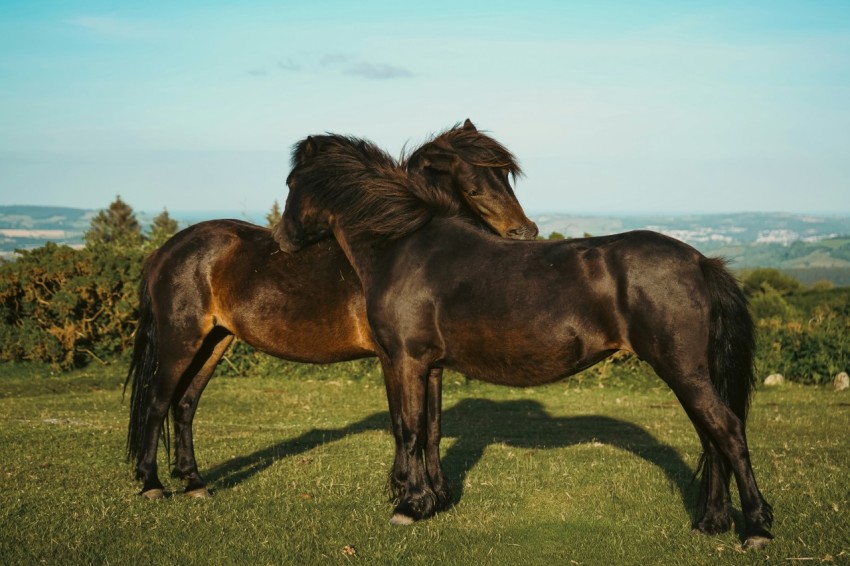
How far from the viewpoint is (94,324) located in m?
15.9

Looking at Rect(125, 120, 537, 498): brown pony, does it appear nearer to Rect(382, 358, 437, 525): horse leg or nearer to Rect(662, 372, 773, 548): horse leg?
Rect(382, 358, 437, 525): horse leg

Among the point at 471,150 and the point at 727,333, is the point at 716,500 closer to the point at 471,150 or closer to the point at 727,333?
the point at 727,333

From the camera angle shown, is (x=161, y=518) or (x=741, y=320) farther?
(x=161, y=518)

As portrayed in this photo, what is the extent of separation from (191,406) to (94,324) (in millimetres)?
8840

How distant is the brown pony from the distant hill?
46886 mm

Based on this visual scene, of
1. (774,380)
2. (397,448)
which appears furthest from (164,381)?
(774,380)

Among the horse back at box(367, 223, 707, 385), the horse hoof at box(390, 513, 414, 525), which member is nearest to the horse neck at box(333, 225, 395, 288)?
the horse back at box(367, 223, 707, 385)

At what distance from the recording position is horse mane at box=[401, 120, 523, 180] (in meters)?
7.58

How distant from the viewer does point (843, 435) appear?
10.7m

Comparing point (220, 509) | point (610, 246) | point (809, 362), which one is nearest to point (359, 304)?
point (220, 509)

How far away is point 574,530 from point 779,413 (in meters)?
7.57

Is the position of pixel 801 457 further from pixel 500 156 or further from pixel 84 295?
pixel 84 295

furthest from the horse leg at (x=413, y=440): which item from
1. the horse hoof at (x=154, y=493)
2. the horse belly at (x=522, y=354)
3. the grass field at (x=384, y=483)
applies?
the horse hoof at (x=154, y=493)

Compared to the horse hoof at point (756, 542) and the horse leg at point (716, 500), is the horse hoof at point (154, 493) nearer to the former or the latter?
the horse leg at point (716, 500)
